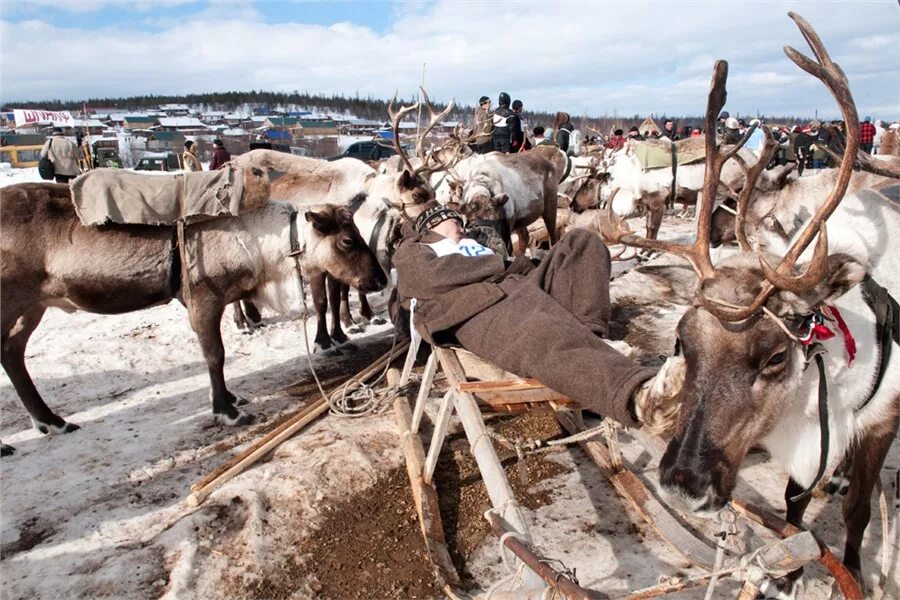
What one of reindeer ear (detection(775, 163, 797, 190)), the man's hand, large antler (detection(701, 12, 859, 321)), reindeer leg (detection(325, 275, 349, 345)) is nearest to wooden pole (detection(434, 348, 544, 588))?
the man's hand

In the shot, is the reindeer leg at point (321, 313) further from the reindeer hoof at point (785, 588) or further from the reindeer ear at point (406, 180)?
the reindeer hoof at point (785, 588)

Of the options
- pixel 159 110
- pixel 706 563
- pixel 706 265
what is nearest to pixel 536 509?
pixel 706 563

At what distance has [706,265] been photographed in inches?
85.1

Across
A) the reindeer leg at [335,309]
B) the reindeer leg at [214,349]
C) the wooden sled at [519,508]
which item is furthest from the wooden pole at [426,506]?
the reindeer leg at [335,309]

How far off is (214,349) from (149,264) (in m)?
0.78

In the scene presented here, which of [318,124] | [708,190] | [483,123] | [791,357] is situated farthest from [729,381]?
[318,124]

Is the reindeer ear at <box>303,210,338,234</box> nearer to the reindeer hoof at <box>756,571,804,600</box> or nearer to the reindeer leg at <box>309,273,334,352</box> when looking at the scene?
the reindeer leg at <box>309,273,334,352</box>

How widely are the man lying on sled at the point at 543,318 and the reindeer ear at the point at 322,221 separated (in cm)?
156

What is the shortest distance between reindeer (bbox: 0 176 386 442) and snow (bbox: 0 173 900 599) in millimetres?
419

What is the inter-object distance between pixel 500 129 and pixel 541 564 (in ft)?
32.6

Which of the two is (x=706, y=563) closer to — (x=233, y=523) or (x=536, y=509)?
(x=536, y=509)

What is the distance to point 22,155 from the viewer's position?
28594mm

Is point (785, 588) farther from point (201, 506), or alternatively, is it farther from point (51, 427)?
point (51, 427)

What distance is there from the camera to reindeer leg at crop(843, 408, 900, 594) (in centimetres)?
243
